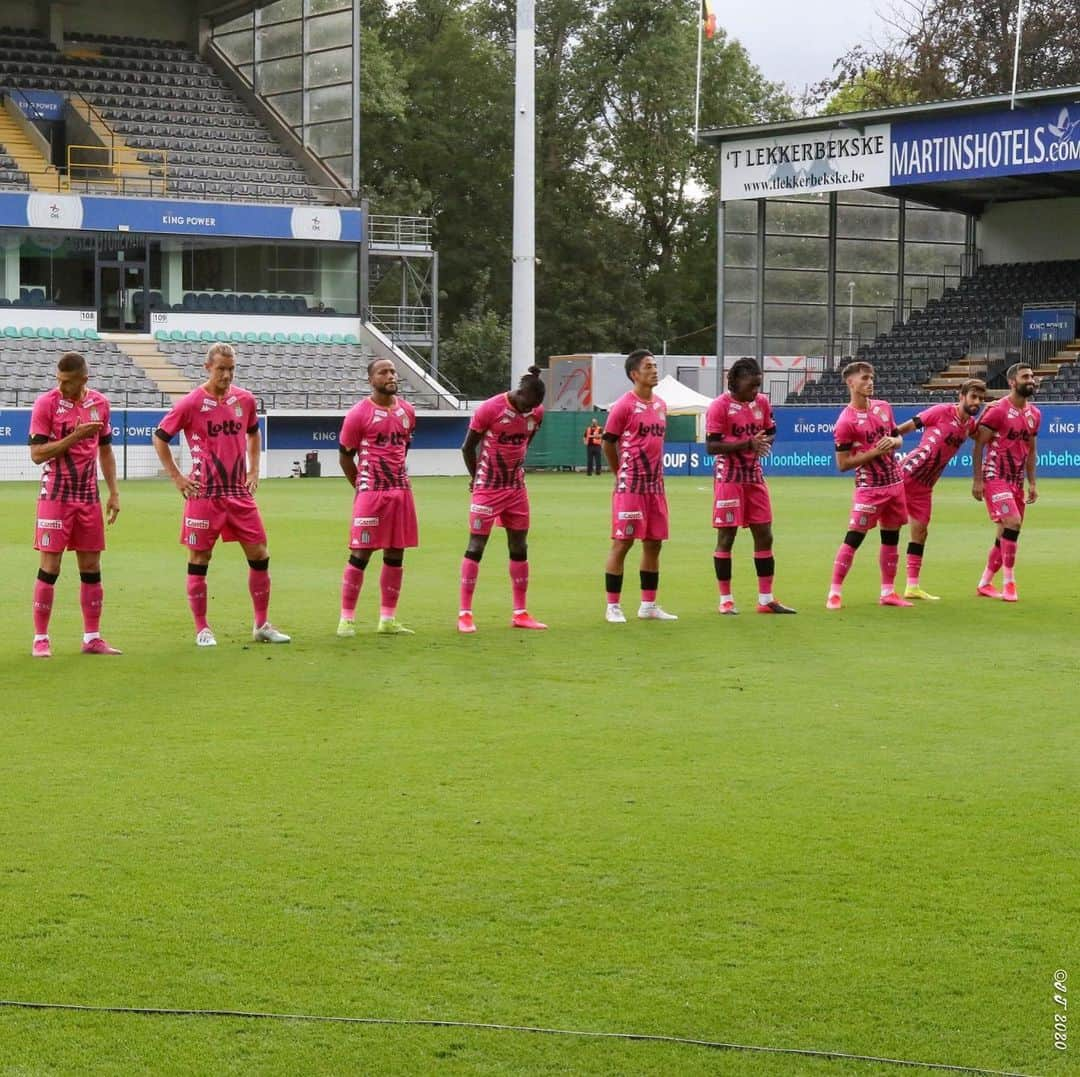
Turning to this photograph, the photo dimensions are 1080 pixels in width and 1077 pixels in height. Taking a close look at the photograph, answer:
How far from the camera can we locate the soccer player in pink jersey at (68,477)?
11.9 meters

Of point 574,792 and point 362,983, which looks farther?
point 574,792

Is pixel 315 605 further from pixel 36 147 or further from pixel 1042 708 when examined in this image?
pixel 36 147

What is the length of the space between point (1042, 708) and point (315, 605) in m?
7.58

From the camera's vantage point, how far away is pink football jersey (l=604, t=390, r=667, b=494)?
1381cm

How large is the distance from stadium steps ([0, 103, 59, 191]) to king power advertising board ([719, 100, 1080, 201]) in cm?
2021

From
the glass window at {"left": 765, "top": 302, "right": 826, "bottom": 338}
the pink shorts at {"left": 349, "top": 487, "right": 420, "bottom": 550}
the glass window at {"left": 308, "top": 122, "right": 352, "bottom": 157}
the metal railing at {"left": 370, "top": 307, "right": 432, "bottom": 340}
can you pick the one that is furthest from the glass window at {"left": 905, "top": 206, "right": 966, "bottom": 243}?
the pink shorts at {"left": 349, "top": 487, "right": 420, "bottom": 550}

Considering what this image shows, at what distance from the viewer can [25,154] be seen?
54.2 m

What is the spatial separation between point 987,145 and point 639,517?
35574 mm

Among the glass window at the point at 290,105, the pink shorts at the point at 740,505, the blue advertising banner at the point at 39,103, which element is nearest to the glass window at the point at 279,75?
the glass window at the point at 290,105

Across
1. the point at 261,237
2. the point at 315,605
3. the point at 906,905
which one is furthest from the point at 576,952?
the point at 261,237

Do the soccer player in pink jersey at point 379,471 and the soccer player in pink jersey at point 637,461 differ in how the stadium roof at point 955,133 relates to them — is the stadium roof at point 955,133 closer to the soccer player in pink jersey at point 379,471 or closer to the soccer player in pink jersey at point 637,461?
the soccer player in pink jersey at point 637,461

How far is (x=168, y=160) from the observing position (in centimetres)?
5681

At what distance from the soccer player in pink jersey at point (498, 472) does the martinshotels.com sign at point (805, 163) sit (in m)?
37.1

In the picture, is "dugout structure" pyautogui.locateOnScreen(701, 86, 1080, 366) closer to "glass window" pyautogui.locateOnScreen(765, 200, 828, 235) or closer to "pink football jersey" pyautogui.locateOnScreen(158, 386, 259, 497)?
"glass window" pyautogui.locateOnScreen(765, 200, 828, 235)
